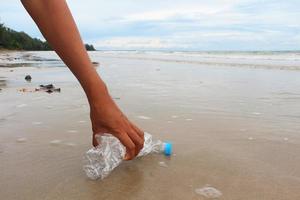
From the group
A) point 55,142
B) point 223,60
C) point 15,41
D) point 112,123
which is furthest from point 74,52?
point 15,41

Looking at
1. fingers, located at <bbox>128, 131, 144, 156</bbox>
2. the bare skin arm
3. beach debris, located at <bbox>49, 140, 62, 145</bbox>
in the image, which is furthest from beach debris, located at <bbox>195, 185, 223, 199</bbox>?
beach debris, located at <bbox>49, 140, 62, 145</bbox>

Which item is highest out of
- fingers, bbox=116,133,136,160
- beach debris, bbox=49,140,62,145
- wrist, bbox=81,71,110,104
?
wrist, bbox=81,71,110,104

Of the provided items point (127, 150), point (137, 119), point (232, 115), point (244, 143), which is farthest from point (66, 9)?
point (232, 115)

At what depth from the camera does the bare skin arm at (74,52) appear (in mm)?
1367

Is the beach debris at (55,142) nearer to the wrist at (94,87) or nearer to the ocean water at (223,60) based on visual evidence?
the wrist at (94,87)

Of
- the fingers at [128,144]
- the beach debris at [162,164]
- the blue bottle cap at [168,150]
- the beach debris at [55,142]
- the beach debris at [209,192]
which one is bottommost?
the beach debris at [209,192]

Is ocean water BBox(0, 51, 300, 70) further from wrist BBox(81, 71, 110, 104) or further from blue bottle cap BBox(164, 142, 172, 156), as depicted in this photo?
wrist BBox(81, 71, 110, 104)

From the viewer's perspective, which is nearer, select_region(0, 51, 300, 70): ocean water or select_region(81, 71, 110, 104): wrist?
select_region(81, 71, 110, 104): wrist

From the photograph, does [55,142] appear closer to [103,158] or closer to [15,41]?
[103,158]

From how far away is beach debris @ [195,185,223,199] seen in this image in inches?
69.9

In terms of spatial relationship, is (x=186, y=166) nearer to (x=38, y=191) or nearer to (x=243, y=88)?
(x=38, y=191)

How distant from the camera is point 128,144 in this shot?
184cm

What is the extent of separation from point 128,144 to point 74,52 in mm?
588

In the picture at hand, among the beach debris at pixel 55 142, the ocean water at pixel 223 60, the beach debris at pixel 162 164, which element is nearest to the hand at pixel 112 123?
the beach debris at pixel 162 164
